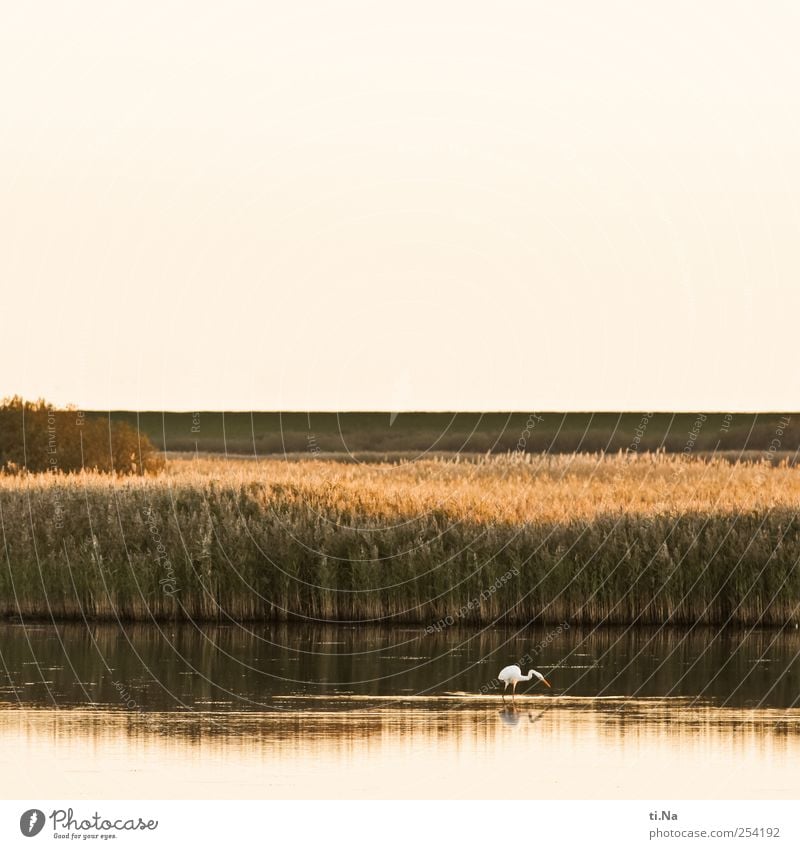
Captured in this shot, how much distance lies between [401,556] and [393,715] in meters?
9.20

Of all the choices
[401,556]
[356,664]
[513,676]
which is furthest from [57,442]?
[513,676]

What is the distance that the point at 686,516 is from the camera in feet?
101

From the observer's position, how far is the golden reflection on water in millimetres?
17188

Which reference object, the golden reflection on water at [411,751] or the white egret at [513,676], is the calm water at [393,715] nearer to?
the golden reflection on water at [411,751]

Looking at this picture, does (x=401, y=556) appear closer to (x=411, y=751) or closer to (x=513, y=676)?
(x=513, y=676)

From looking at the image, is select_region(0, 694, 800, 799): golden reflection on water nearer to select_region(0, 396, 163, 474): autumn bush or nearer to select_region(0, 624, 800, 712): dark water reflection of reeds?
select_region(0, 624, 800, 712): dark water reflection of reeds

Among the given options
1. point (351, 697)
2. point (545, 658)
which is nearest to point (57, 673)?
point (351, 697)

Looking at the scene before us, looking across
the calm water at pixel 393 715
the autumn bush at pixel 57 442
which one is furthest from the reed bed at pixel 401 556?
the autumn bush at pixel 57 442

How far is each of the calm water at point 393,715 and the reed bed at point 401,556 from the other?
1280mm

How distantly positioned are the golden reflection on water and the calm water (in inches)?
1.3

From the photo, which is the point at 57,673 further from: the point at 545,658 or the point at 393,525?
the point at 393,525

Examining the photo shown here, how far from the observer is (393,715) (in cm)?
2048

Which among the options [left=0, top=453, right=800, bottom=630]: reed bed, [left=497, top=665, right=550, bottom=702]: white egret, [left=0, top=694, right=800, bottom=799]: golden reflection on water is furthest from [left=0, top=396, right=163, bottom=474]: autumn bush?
[left=0, top=694, right=800, bottom=799]: golden reflection on water

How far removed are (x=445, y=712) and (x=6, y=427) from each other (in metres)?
32.8
